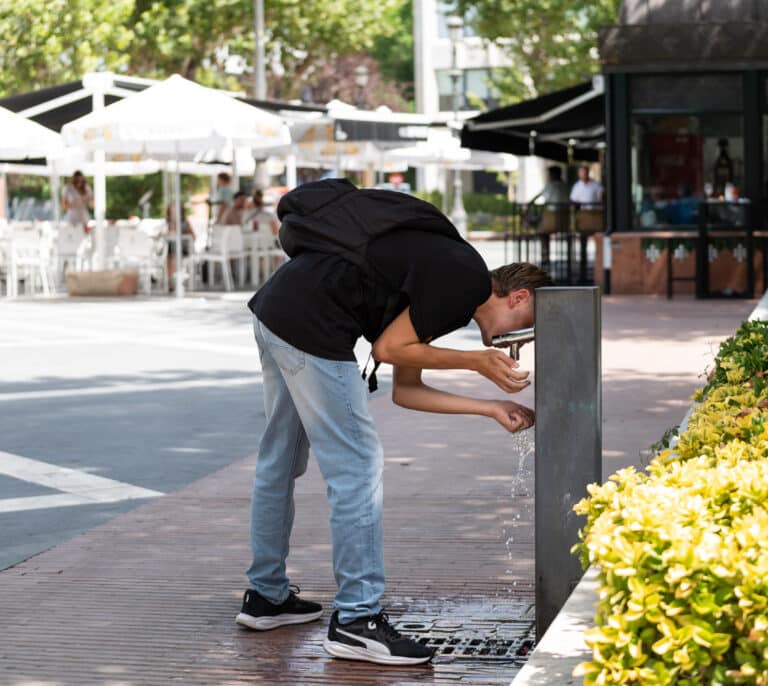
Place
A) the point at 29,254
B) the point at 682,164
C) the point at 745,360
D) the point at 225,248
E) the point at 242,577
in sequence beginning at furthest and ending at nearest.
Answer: the point at 29,254 → the point at 225,248 → the point at 682,164 → the point at 242,577 → the point at 745,360

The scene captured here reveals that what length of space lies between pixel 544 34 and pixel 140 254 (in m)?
20.7

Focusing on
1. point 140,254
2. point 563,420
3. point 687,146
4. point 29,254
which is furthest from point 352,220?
point 29,254

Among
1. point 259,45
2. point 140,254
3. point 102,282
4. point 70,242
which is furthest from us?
point 259,45

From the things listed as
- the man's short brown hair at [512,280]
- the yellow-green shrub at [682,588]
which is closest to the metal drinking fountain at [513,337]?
the man's short brown hair at [512,280]

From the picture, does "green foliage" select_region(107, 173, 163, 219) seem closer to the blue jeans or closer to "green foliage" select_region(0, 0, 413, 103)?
"green foliage" select_region(0, 0, 413, 103)

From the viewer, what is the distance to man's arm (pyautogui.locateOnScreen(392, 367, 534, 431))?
4.57m

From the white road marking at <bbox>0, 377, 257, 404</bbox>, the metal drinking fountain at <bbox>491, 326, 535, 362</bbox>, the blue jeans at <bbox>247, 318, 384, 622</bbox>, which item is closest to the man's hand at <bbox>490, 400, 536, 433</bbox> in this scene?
the metal drinking fountain at <bbox>491, 326, 535, 362</bbox>

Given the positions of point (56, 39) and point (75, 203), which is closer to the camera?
point (75, 203)

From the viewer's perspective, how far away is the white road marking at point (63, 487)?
7.42m

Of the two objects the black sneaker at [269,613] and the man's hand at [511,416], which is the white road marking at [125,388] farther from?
the man's hand at [511,416]

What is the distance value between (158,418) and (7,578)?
14.0 ft

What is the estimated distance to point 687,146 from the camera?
2000 cm

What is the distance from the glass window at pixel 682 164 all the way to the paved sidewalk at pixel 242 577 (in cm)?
1121

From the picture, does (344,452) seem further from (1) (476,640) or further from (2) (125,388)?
(2) (125,388)
